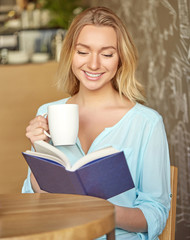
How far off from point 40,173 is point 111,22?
63 centimetres

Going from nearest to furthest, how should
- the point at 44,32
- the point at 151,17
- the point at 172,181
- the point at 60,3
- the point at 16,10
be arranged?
1. the point at 172,181
2. the point at 151,17
3. the point at 44,32
4. the point at 60,3
5. the point at 16,10

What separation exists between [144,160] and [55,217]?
0.58m

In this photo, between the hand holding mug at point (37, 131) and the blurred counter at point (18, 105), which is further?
the blurred counter at point (18, 105)

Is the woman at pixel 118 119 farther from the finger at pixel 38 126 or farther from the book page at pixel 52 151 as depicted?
the book page at pixel 52 151

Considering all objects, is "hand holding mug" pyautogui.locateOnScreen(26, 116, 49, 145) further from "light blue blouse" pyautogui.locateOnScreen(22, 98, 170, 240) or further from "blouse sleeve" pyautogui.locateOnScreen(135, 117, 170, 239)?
"blouse sleeve" pyautogui.locateOnScreen(135, 117, 170, 239)

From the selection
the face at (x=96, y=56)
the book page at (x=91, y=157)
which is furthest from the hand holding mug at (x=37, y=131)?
the book page at (x=91, y=157)

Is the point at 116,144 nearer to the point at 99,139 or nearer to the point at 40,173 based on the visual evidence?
the point at 99,139

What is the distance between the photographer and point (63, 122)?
1.41m

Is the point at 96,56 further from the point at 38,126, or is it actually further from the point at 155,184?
the point at 155,184

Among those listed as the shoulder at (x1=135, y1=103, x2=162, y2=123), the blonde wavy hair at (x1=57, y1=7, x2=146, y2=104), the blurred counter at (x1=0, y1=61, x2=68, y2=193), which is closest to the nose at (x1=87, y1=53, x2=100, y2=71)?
the blonde wavy hair at (x1=57, y1=7, x2=146, y2=104)

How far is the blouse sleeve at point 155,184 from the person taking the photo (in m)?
1.42

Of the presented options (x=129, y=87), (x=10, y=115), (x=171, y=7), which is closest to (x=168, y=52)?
(x=171, y=7)

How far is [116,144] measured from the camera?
161 centimetres

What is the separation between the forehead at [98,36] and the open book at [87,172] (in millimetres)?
465
